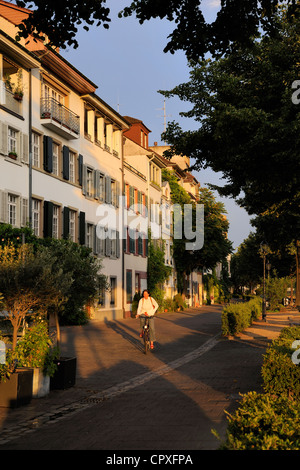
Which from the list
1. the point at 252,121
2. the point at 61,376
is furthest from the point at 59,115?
the point at 61,376

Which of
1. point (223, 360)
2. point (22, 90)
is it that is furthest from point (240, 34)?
point (22, 90)

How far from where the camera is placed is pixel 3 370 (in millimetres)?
9359

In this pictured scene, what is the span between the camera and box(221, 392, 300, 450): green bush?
387 cm

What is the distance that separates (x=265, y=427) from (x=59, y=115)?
27.8 m

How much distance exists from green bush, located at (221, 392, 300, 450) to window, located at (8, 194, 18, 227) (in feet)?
71.2

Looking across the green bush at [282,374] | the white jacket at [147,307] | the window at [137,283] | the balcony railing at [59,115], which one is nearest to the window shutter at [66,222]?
A: the balcony railing at [59,115]

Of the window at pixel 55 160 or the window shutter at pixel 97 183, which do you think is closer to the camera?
the window at pixel 55 160

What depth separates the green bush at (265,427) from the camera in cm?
387

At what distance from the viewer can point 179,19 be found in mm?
7062

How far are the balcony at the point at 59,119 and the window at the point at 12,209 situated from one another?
180 inches

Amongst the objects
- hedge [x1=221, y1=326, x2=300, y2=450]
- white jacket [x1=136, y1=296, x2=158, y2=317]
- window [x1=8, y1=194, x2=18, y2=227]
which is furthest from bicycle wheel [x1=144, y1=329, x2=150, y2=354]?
hedge [x1=221, y1=326, x2=300, y2=450]

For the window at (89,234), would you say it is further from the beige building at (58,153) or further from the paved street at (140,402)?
the paved street at (140,402)

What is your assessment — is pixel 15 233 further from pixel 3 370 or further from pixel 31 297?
pixel 3 370

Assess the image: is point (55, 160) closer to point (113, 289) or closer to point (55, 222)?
→ point (55, 222)
